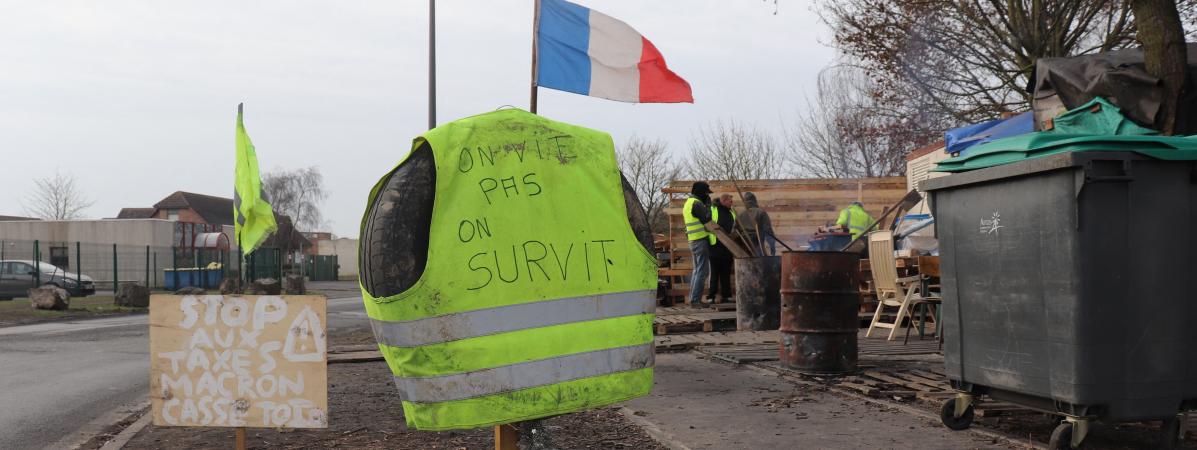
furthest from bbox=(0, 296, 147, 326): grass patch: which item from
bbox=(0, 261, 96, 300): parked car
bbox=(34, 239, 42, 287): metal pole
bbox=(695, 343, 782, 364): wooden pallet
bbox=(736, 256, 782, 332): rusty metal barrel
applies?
bbox=(695, 343, 782, 364): wooden pallet

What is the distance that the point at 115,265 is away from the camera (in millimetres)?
36719

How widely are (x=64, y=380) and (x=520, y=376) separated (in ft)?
28.2

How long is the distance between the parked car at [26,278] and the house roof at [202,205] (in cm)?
5756

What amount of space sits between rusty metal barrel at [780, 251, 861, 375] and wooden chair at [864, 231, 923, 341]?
7.61 feet

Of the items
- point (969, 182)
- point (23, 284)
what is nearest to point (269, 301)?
point (969, 182)

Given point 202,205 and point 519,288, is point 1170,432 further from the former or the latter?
point 202,205

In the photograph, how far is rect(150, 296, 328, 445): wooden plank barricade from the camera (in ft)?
17.1

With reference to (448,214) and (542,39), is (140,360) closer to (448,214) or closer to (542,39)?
(542,39)

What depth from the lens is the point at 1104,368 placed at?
491 cm

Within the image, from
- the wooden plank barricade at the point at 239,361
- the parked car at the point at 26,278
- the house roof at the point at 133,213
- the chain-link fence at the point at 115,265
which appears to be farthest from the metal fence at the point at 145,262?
the house roof at the point at 133,213

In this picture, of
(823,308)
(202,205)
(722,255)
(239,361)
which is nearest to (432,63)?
(722,255)

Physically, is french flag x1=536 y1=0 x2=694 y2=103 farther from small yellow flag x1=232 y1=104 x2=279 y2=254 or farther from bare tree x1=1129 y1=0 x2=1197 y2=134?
bare tree x1=1129 y1=0 x2=1197 y2=134

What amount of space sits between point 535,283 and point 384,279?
0.51 m

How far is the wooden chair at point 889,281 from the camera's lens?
35.5ft
